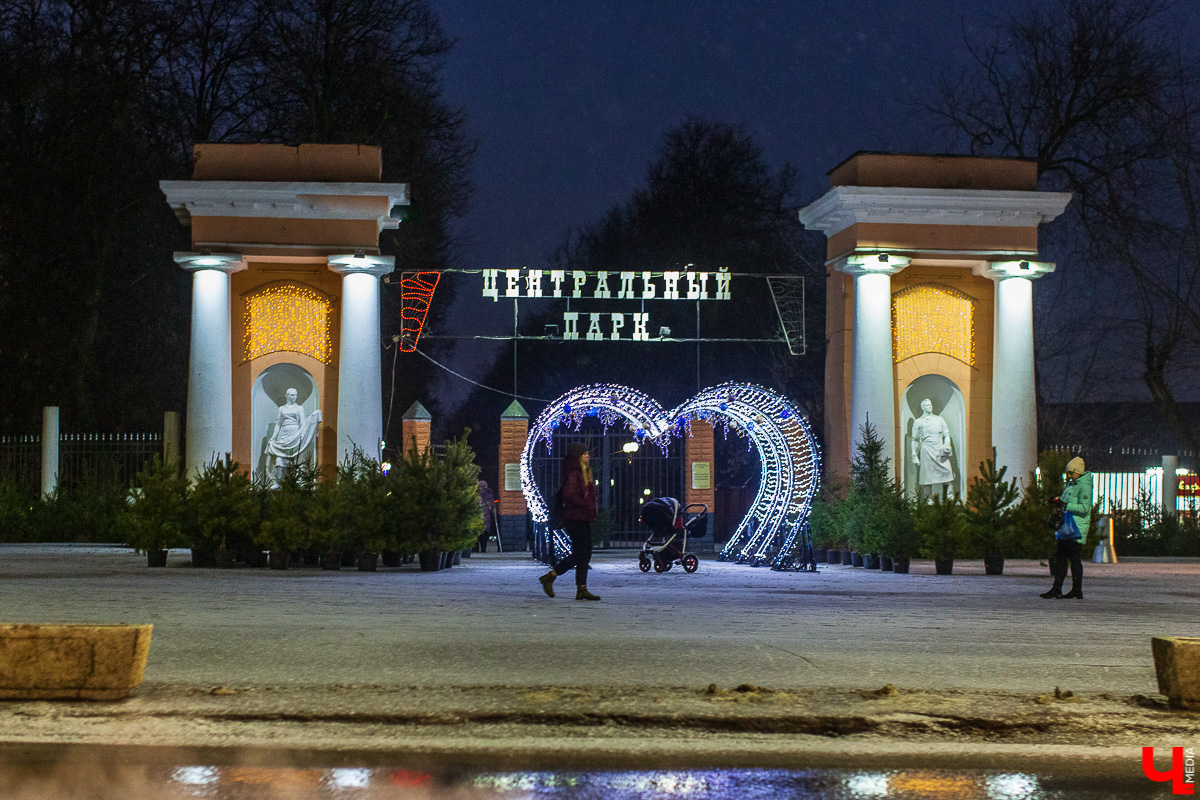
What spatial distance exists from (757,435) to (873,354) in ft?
9.10

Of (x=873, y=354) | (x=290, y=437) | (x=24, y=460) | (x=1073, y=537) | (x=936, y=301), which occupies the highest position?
(x=936, y=301)

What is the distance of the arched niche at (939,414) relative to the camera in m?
26.8

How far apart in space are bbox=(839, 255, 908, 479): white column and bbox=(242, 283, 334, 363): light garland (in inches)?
408

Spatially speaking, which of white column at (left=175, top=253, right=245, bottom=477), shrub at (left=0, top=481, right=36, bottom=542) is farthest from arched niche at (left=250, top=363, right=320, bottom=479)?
shrub at (left=0, top=481, right=36, bottom=542)

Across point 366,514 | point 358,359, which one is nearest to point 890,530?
point 366,514

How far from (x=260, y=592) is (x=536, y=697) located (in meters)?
8.23

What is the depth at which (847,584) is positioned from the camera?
18.7 m

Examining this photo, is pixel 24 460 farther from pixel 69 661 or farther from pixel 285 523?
pixel 69 661

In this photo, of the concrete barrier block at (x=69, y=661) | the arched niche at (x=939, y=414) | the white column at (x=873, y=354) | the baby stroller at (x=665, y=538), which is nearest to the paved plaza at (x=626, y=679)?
the concrete barrier block at (x=69, y=661)

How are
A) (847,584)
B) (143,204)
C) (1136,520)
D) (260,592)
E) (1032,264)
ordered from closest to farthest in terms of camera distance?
(260,592) → (847,584) → (1032,264) → (1136,520) → (143,204)

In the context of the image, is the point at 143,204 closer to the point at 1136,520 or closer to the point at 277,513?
the point at 277,513

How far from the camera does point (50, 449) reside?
101 ft

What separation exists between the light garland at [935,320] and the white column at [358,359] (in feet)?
33.7

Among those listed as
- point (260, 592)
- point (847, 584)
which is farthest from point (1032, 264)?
point (260, 592)
